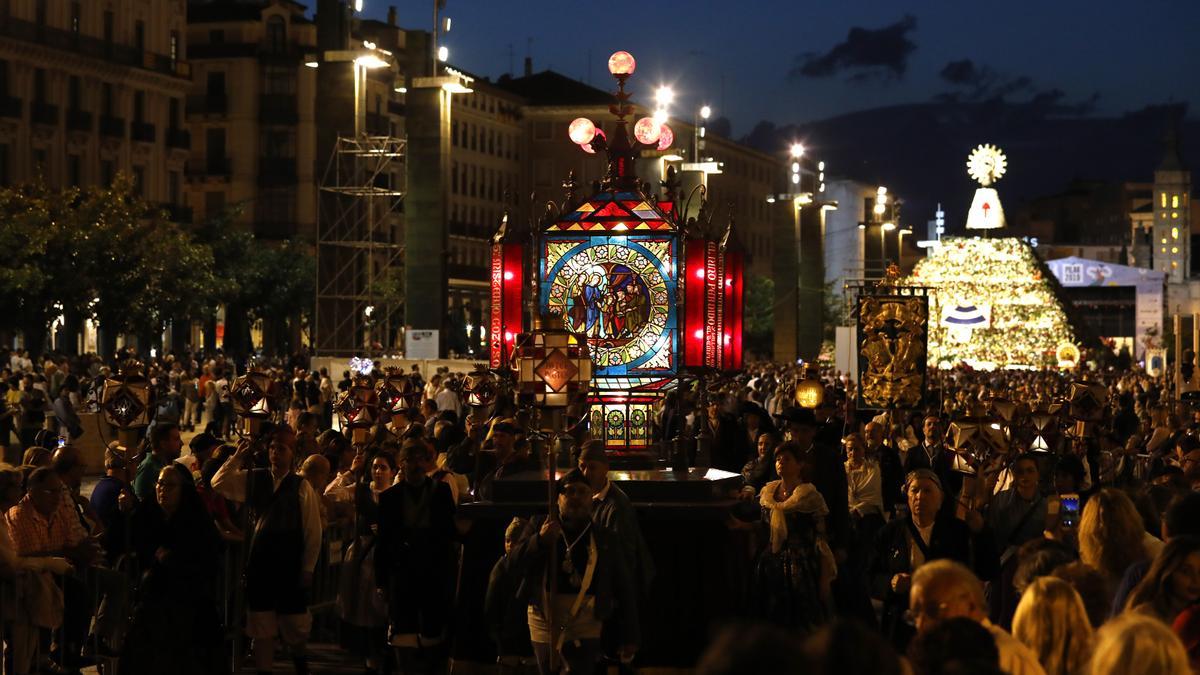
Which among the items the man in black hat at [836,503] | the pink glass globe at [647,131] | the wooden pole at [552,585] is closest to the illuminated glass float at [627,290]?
the pink glass globe at [647,131]

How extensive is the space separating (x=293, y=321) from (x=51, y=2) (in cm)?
1875

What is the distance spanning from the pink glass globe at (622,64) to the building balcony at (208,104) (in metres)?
71.8

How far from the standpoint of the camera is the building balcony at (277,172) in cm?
8794

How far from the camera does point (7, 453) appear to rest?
2922 centimetres

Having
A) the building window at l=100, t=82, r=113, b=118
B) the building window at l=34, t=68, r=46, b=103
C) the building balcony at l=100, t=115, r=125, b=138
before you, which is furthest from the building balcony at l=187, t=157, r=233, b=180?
the building window at l=34, t=68, r=46, b=103

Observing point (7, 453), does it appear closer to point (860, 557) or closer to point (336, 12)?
point (336, 12)

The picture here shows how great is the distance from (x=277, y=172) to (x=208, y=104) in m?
4.11

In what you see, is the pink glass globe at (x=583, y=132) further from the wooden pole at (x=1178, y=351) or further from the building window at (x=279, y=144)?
the building window at (x=279, y=144)

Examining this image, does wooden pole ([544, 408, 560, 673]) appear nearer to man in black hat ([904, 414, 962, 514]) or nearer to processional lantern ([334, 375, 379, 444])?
man in black hat ([904, 414, 962, 514])

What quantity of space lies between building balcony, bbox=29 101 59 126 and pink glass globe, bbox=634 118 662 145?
50084 millimetres

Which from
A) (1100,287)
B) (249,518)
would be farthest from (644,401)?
(1100,287)

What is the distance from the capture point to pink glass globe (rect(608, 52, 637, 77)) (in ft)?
58.5

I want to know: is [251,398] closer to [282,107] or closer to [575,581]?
[575,581]

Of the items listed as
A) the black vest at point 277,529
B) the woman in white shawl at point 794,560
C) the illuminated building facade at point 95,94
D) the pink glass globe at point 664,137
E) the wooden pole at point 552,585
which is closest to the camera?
the wooden pole at point 552,585
